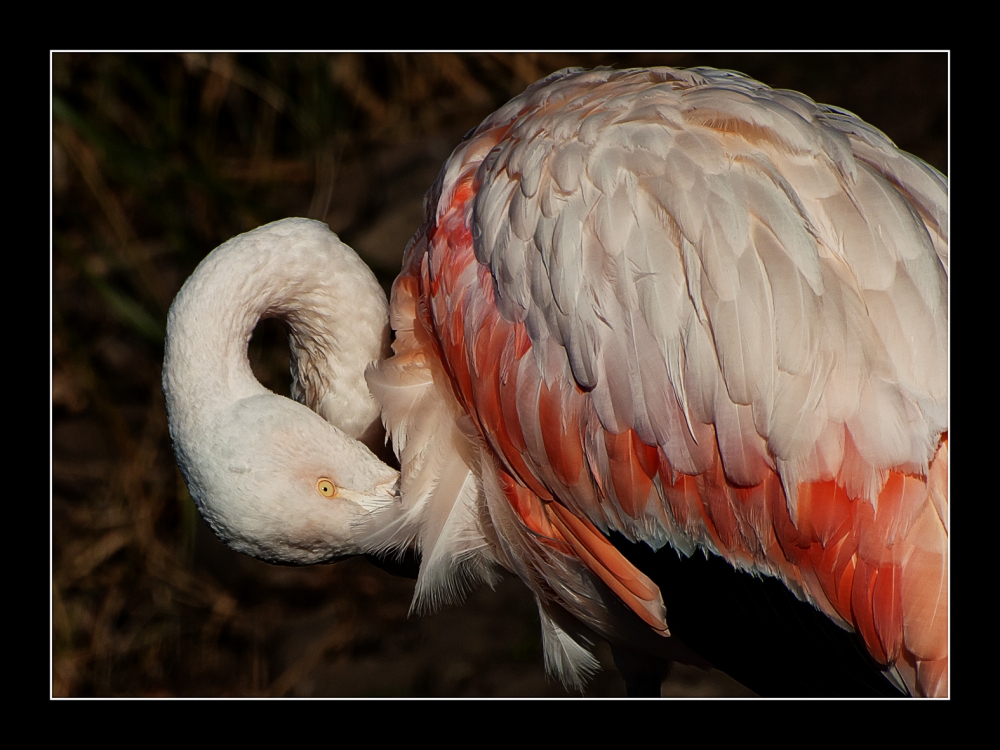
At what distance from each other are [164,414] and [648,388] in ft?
9.29

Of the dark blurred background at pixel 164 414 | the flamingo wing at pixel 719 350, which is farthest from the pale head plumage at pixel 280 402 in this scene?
the dark blurred background at pixel 164 414

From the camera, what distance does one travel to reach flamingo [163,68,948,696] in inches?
48.8

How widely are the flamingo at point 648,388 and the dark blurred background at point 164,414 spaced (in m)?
1.82

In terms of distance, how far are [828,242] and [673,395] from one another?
326 millimetres

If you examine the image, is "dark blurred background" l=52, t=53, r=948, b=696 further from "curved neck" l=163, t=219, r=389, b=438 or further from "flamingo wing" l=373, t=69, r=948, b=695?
"flamingo wing" l=373, t=69, r=948, b=695

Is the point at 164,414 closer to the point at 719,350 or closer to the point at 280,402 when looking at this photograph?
the point at 280,402

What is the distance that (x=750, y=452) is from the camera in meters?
1.27

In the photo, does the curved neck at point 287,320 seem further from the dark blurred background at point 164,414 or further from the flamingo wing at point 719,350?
the dark blurred background at point 164,414

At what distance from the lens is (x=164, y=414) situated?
3.59 m

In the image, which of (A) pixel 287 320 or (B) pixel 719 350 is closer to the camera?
(B) pixel 719 350

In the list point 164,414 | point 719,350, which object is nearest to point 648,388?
point 719,350

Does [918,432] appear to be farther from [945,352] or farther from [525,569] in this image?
[525,569]

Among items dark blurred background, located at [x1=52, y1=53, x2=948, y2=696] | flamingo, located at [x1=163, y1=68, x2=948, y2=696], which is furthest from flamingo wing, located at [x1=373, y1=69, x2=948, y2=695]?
dark blurred background, located at [x1=52, y1=53, x2=948, y2=696]

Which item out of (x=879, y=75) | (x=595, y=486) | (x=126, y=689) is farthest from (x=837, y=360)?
(x=879, y=75)
